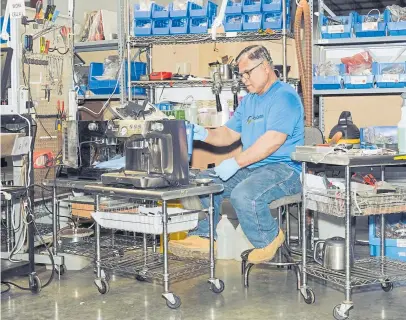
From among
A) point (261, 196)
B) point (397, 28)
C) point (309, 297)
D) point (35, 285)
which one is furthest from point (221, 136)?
point (397, 28)

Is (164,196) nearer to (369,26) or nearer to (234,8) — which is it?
(234,8)

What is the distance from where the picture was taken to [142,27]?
5.73m

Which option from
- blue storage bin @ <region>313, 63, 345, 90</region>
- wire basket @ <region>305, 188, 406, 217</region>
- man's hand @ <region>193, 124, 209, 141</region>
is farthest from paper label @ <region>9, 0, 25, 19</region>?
blue storage bin @ <region>313, 63, 345, 90</region>

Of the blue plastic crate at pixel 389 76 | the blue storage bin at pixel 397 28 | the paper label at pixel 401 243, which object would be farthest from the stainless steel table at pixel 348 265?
the blue storage bin at pixel 397 28

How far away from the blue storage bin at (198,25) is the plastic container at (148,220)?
2127 mm

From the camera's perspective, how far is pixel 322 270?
3721 mm

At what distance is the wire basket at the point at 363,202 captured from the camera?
133 inches

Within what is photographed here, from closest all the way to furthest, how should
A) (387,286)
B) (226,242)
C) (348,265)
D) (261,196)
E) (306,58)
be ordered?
(348,265), (261,196), (387,286), (226,242), (306,58)

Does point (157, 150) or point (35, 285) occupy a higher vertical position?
point (157, 150)

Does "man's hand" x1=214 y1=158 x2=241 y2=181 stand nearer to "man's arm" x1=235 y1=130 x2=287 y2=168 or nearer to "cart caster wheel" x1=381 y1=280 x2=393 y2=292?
"man's arm" x1=235 y1=130 x2=287 y2=168

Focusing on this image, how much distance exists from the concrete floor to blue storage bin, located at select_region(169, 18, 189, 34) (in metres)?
2.28

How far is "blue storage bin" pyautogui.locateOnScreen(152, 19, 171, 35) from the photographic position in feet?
18.6

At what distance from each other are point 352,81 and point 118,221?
7.90 feet

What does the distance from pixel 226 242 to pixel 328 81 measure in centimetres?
154
